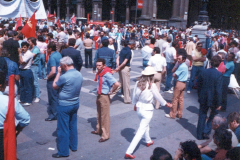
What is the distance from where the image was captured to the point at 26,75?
7.07 metres

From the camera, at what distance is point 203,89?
5.33m

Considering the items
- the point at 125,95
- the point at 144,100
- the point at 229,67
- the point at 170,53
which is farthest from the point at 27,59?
the point at 229,67

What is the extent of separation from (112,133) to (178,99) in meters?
2.01

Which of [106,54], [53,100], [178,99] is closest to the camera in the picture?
[53,100]

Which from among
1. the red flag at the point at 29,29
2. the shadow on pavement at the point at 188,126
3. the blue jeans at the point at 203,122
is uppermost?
the red flag at the point at 29,29

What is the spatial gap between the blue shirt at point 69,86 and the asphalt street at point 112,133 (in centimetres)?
110

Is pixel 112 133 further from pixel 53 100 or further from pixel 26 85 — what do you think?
pixel 26 85

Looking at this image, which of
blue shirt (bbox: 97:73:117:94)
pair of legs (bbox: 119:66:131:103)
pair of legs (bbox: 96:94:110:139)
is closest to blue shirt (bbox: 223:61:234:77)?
pair of legs (bbox: 119:66:131:103)

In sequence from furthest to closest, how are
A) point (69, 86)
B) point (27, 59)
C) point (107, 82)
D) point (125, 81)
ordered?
point (125, 81) → point (27, 59) → point (107, 82) → point (69, 86)

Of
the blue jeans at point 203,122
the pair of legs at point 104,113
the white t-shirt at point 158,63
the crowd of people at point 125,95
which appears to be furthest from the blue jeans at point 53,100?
the blue jeans at point 203,122

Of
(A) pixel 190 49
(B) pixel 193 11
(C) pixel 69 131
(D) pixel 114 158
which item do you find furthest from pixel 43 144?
(B) pixel 193 11

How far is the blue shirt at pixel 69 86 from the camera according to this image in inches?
172

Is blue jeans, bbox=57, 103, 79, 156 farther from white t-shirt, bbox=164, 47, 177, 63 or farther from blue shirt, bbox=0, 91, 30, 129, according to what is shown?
white t-shirt, bbox=164, 47, 177, 63

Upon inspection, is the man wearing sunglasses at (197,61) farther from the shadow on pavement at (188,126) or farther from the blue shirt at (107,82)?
the blue shirt at (107,82)
